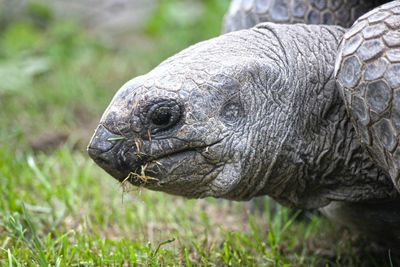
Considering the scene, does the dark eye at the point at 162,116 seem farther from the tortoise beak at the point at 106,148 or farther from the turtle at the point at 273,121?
the tortoise beak at the point at 106,148

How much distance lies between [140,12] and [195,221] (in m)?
4.82

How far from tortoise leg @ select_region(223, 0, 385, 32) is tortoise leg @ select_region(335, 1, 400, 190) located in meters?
0.67

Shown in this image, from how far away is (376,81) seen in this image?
1837mm

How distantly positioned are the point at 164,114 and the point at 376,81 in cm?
60

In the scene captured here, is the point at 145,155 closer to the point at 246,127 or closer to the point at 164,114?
the point at 164,114

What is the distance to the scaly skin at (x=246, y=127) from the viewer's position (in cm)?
192

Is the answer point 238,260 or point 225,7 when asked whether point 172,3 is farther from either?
point 238,260

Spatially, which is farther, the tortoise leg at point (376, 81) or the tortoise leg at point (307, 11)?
the tortoise leg at point (307, 11)

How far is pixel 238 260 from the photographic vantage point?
7.41 ft

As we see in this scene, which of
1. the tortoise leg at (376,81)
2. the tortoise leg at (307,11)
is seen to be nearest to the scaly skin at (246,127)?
the tortoise leg at (376,81)

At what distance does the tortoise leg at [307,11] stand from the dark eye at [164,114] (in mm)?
1015

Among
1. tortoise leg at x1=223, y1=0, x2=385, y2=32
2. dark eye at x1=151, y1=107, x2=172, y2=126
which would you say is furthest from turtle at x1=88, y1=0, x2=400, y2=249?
tortoise leg at x1=223, y1=0, x2=385, y2=32

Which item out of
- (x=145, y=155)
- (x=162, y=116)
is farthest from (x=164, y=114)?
(x=145, y=155)

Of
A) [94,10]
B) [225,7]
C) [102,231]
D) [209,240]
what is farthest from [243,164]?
[94,10]
